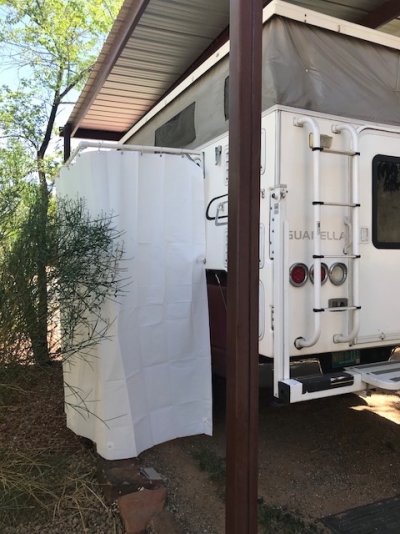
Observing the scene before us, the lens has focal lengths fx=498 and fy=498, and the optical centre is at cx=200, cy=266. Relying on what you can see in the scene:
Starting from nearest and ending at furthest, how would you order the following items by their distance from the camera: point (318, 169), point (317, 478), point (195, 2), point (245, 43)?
point (245, 43) < point (318, 169) < point (317, 478) < point (195, 2)

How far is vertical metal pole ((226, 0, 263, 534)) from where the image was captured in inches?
92.3

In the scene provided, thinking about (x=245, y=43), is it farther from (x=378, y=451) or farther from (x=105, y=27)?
(x=105, y=27)

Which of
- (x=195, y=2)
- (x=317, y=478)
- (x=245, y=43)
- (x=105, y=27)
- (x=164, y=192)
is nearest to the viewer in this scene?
(x=245, y=43)

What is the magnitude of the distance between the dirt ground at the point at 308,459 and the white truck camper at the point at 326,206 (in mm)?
799

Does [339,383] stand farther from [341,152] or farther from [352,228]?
[341,152]

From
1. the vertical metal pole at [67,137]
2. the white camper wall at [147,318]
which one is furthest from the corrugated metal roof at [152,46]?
the white camper wall at [147,318]

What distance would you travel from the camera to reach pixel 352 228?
3594mm

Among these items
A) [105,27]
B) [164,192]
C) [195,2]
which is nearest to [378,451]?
[164,192]

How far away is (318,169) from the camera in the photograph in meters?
3.39

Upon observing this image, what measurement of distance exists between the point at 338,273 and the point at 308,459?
1.64 m

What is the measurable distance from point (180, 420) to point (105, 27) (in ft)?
34.2

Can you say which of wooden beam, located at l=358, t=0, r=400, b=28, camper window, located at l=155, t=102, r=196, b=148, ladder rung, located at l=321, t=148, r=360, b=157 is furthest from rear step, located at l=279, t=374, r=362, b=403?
wooden beam, located at l=358, t=0, r=400, b=28

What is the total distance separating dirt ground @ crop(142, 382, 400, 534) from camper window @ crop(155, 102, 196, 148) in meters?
2.58

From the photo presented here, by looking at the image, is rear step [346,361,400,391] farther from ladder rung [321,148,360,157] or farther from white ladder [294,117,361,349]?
ladder rung [321,148,360,157]
